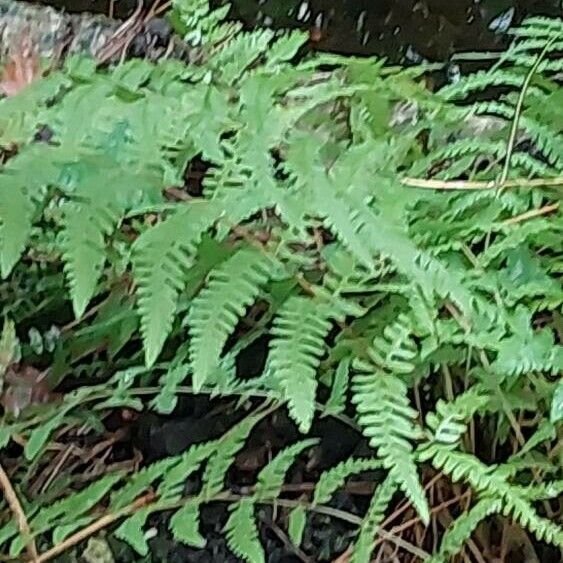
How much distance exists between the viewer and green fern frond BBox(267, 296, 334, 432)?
2.40ft

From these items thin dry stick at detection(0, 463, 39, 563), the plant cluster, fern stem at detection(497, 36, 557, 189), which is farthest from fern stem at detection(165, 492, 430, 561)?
fern stem at detection(497, 36, 557, 189)

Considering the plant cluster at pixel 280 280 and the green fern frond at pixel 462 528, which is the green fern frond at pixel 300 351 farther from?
the green fern frond at pixel 462 528

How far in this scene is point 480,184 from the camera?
0.92m

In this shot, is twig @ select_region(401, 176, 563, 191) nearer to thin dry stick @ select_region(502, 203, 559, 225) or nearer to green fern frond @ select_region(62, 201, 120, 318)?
thin dry stick @ select_region(502, 203, 559, 225)

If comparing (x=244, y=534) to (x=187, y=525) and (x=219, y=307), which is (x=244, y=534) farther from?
(x=219, y=307)

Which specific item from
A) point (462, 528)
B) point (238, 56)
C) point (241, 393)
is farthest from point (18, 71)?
point (462, 528)

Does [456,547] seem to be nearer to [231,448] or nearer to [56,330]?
[231,448]

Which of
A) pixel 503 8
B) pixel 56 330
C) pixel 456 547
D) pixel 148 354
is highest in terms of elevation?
pixel 503 8

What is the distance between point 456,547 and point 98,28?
0.86 metres

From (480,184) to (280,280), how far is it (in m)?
0.21

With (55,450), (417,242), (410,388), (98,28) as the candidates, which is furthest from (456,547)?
(98,28)

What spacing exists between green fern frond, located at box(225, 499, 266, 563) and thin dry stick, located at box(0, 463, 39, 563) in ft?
0.55

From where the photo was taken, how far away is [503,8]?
66.9 inches

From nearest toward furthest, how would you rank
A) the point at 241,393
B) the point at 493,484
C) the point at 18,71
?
the point at 493,484 → the point at 241,393 → the point at 18,71
